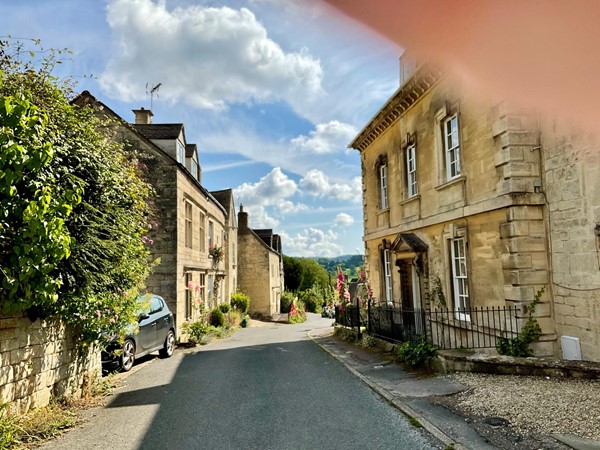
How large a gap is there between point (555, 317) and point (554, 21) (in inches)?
295

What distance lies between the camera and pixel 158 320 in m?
11.6

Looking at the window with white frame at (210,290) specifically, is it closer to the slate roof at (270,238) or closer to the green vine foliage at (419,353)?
the green vine foliage at (419,353)

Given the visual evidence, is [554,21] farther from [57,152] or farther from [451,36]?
[57,152]

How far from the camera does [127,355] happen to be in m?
9.88

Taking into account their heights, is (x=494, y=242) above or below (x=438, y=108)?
below

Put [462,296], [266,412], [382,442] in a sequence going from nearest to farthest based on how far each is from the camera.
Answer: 1. [382,442]
2. [266,412]
3. [462,296]

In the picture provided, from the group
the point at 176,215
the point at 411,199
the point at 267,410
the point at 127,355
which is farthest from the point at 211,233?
the point at 267,410

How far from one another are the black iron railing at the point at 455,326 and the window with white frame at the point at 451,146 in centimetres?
360

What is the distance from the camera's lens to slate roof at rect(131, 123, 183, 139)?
1728 cm

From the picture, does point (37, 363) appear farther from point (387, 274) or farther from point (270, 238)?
point (270, 238)

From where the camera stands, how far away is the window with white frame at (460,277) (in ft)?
34.7

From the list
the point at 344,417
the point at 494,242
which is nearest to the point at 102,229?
the point at 344,417

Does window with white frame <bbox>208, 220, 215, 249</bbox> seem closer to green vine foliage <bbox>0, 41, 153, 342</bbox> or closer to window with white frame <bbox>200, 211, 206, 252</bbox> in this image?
window with white frame <bbox>200, 211, 206, 252</bbox>

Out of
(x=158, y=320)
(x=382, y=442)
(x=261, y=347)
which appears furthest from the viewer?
(x=261, y=347)
